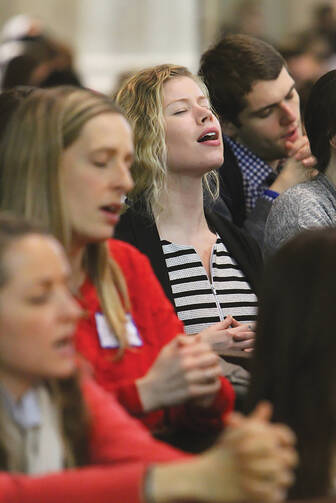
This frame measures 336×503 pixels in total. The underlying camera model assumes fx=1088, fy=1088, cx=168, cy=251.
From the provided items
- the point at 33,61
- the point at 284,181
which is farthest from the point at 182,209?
the point at 33,61

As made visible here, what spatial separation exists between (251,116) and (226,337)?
4.40ft

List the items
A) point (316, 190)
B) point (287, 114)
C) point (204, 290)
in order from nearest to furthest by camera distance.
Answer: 1. point (204, 290)
2. point (316, 190)
3. point (287, 114)

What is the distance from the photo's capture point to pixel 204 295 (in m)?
3.29

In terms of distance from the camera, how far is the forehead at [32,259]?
1.88 metres

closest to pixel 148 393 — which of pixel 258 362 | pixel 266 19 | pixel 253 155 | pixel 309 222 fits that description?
pixel 258 362

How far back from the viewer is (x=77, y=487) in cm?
182

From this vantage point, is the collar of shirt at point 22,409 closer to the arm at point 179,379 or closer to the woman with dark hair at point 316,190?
the arm at point 179,379

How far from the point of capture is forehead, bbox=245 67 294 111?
4082 millimetres

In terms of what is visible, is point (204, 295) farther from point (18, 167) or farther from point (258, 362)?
point (258, 362)

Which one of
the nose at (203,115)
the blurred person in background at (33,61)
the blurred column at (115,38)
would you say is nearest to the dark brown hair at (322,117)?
the nose at (203,115)

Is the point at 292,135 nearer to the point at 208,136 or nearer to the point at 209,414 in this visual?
the point at 208,136

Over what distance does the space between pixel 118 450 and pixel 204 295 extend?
1.30 metres

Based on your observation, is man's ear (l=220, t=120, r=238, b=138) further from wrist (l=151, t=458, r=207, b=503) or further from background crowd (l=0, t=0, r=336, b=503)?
wrist (l=151, t=458, r=207, b=503)

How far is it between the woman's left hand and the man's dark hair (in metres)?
1.27
